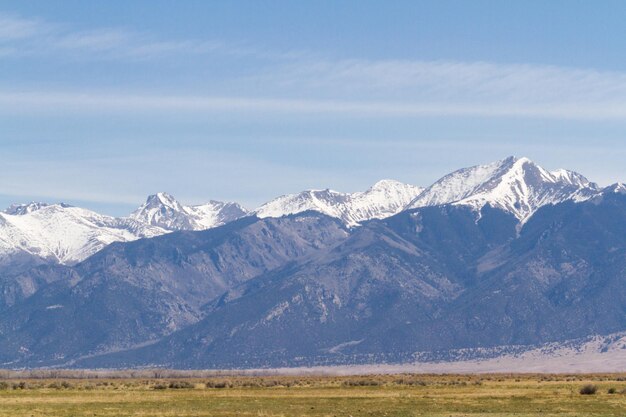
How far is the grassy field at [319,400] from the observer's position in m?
128

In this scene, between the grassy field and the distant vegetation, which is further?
the grassy field

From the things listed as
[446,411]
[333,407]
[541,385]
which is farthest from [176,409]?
[541,385]

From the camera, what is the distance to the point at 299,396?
525ft

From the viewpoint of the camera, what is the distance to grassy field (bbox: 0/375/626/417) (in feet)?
422

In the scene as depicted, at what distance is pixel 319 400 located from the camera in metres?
150

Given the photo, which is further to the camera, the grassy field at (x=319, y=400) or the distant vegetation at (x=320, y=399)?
the grassy field at (x=319, y=400)

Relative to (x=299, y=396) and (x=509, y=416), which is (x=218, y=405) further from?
(x=509, y=416)

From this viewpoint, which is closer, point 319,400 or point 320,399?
point 319,400

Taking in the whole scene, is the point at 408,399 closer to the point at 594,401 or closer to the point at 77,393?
the point at 594,401

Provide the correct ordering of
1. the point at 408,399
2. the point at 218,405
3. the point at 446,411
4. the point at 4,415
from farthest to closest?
the point at 408,399 → the point at 218,405 → the point at 446,411 → the point at 4,415

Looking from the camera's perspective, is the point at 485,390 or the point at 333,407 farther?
the point at 485,390

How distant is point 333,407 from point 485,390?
132ft

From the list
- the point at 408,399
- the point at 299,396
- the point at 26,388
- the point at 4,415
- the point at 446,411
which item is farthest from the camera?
the point at 26,388

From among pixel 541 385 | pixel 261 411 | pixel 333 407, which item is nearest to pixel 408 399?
pixel 333 407
